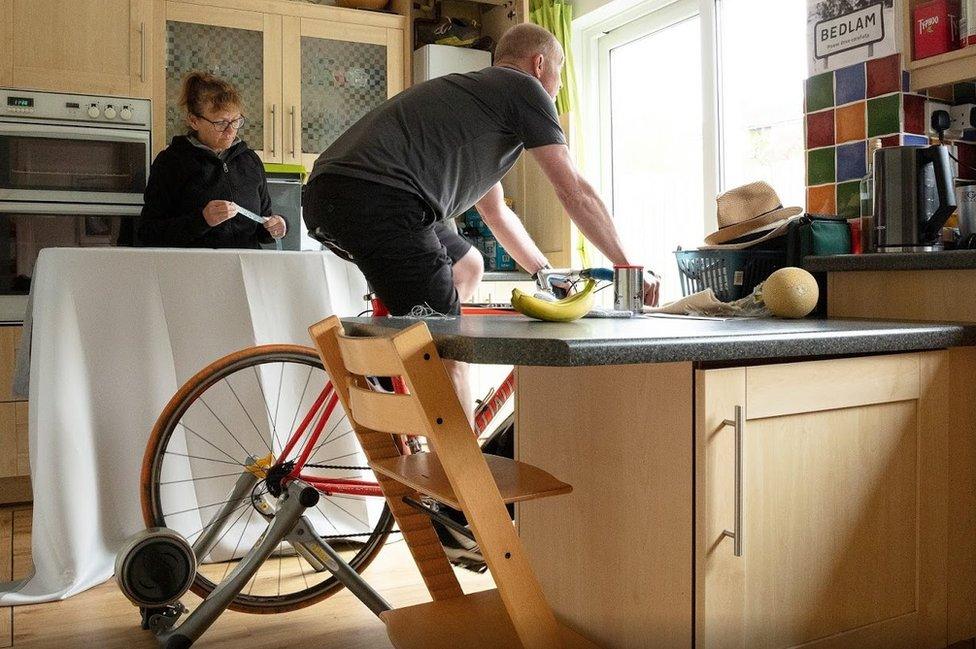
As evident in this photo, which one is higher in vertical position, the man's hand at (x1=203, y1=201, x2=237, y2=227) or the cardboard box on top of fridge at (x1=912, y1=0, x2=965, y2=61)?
the cardboard box on top of fridge at (x1=912, y1=0, x2=965, y2=61)

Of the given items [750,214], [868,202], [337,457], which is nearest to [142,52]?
[337,457]

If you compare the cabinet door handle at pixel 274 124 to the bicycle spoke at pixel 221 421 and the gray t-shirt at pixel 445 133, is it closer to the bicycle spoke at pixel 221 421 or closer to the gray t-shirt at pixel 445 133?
the bicycle spoke at pixel 221 421

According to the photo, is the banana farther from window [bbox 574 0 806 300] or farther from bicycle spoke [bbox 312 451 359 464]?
window [bbox 574 0 806 300]

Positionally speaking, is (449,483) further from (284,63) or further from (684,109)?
(284,63)

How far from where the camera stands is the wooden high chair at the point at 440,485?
3.86 feet

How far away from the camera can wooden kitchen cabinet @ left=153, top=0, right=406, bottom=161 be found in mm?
4203

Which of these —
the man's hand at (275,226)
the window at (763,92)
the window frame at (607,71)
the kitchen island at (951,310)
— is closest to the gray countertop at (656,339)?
the kitchen island at (951,310)

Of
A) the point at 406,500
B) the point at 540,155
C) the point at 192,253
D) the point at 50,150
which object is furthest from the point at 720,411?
the point at 50,150

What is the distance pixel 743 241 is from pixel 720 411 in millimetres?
1148

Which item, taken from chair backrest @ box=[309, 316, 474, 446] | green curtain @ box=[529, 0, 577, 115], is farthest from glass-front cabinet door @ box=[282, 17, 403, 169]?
chair backrest @ box=[309, 316, 474, 446]

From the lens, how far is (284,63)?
4410 mm

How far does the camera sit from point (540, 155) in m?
2.16

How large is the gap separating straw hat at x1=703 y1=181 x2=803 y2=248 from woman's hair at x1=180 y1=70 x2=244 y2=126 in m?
1.76

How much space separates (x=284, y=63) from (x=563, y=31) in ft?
4.50
